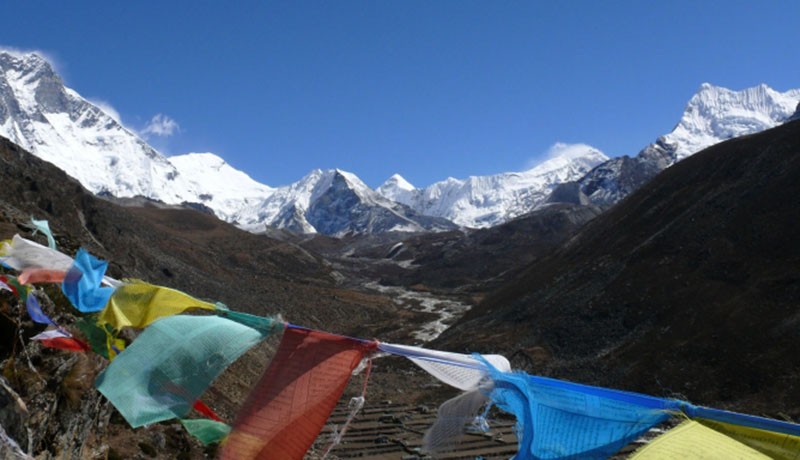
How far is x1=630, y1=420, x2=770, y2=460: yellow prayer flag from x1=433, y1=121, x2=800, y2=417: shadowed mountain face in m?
24.7

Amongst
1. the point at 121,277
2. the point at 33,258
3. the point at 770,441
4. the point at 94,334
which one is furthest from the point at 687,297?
the point at 770,441

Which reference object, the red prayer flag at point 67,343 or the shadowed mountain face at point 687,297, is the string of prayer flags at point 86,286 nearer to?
the red prayer flag at point 67,343

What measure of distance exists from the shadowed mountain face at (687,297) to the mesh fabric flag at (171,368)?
25609mm

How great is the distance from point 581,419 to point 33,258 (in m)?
7.22

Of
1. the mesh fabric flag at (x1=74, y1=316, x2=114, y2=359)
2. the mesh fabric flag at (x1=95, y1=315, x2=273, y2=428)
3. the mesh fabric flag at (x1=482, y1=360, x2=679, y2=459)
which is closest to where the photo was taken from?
the mesh fabric flag at (x1=482, y1=360, x2=679, y2=459)

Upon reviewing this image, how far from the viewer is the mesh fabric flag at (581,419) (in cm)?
469

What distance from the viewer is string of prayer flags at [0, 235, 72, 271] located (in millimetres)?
8297

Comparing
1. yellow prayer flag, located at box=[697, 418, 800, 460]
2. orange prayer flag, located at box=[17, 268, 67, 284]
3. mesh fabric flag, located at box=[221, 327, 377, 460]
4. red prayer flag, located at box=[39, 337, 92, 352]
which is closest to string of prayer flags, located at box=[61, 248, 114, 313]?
orange prayer flag, located at box=[17, 268, 67, 284]

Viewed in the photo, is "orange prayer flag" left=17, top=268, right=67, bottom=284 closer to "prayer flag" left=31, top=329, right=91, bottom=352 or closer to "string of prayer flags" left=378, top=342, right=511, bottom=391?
"prayer flag" left=31, top=329, right=91, bottom=352

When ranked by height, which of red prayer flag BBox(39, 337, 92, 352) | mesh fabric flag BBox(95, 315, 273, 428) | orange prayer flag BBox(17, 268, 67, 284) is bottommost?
mesh fabric flag BBox(95, 315, 273, 428)

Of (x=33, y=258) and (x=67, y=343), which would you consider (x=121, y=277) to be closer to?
(x=67, y=343)

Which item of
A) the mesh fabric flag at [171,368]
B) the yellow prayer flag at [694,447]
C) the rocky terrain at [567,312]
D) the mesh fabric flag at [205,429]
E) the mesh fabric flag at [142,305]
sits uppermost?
the rocky terrain at [567,312]

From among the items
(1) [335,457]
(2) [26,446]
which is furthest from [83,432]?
(1) [335,457]

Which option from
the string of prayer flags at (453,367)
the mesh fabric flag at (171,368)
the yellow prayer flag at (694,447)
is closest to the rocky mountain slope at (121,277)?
the mesh fabric flag at (171,368)
